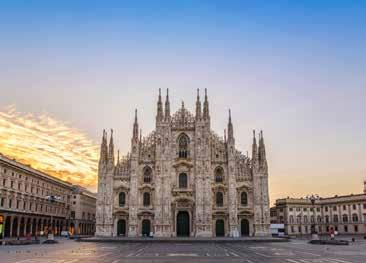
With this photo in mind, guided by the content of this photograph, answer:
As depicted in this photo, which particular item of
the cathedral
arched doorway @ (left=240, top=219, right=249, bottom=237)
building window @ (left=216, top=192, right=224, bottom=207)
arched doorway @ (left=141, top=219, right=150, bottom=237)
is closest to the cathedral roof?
the cathedral

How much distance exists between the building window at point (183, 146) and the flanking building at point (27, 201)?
22905 mm

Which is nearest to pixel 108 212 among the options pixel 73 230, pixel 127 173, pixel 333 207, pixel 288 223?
pixel 127 173

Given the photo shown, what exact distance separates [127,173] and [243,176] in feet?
67.0

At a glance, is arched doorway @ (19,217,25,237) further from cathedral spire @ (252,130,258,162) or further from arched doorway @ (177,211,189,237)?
cathedral spire @ (252,130,258,162)

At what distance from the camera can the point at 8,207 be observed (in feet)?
216

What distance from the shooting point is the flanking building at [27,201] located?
6500 cm

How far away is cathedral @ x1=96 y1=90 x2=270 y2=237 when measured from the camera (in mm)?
69062

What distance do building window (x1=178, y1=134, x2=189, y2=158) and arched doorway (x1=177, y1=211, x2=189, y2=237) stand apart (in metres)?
10.2

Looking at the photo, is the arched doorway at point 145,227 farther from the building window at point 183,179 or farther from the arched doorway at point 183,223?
the building window at point 183,179

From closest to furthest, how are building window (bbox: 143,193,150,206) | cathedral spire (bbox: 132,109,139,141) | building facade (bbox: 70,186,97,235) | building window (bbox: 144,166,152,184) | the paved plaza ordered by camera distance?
the paved plaza < building window (bbox: 143,193,150,206) < cathedral spire (bbox: 132,109,139,141) < building window (bbox: 144,166,152,184) < building facade (bbox: 70,186,97,235)

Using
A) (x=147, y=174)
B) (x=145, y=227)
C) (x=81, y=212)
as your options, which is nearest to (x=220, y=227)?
(x=145, y=227)

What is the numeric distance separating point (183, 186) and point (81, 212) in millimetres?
48171

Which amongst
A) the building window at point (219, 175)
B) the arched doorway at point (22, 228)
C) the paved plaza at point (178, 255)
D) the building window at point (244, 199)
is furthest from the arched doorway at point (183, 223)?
the paved plaza at point (178, 255)

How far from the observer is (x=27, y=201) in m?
73.7
